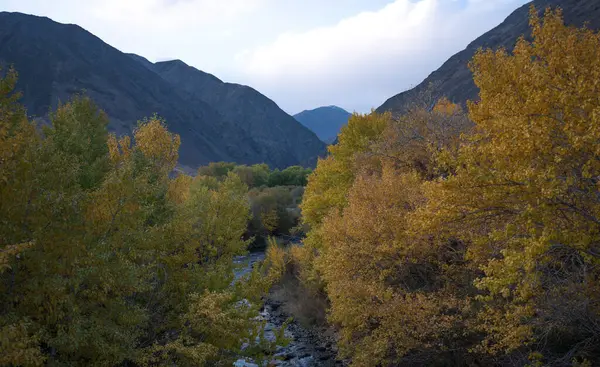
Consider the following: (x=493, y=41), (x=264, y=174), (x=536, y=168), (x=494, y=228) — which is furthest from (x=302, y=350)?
(x=493, y=41)

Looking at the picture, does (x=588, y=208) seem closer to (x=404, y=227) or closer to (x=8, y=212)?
(x=404, y=227)

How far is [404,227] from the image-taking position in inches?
728

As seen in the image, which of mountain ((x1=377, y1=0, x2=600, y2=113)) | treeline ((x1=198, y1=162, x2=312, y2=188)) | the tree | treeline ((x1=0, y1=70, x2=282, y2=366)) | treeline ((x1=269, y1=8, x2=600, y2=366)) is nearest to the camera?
treeline ((x1=0, y1=70, x2=282, y2=366))

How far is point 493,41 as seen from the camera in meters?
155

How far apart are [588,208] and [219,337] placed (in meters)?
10.6

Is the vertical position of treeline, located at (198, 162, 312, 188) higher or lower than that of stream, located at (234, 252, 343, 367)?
higher

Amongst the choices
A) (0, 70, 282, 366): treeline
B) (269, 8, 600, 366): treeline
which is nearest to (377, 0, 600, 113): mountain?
(269, 8, 600, 366): treeline

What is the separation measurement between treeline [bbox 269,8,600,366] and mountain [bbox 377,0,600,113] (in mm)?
65545

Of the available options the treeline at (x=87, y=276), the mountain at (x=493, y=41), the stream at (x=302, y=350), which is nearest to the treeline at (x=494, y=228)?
the stream at (x=302, y=350)

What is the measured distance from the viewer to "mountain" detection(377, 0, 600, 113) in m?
102

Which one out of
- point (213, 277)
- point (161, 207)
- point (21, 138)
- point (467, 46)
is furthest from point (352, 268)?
point (467, 46)

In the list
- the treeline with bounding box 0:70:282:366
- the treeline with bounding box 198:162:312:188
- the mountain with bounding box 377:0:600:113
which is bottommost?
the treeline with bounding box 198:162:312:188

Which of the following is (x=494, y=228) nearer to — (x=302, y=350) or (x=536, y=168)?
(x=536, y=168)

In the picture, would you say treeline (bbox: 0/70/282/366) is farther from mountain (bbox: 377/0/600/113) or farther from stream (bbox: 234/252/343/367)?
mountain (bbox: 377/0/600/113)
